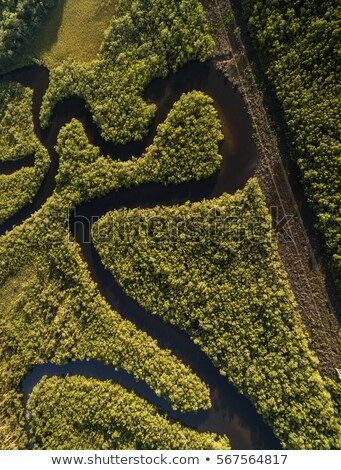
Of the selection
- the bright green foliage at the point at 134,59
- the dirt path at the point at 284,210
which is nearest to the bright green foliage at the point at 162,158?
the bright green foliage at the point at 134,59

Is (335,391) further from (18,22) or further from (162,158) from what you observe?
(18,22)

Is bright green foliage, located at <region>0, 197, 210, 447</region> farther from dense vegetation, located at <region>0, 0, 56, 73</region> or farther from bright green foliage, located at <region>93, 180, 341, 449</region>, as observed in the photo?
dense vegetation, located at <region>0, 0, 56, 73</region>

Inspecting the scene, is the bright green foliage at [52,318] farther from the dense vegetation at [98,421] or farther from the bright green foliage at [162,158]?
the bright green foliage at [162,158]

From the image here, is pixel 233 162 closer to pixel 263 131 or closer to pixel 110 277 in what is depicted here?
pixel 263 131

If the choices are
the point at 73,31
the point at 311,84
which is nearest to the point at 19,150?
the point at 73,31

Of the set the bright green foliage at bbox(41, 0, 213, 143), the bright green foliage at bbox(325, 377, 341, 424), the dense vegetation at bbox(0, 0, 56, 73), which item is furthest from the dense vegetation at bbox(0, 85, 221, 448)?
the bright green foliage at bbox(325, 377, 341, 424)
